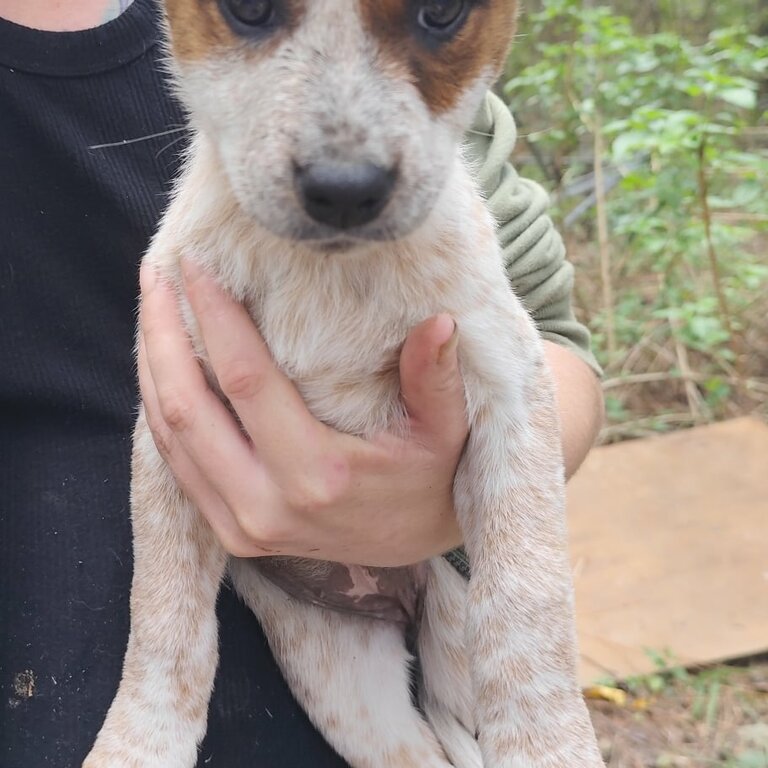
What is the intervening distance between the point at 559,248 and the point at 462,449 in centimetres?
84

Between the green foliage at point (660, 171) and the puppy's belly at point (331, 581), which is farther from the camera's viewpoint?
the green foliage at point (660, 171)

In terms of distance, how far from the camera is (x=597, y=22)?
18.0 feet

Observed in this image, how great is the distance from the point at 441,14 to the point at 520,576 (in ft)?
3.57

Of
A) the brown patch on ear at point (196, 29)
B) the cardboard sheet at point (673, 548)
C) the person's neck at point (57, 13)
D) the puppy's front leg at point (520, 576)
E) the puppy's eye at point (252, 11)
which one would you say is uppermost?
the puppy's eye at point (252, 11)

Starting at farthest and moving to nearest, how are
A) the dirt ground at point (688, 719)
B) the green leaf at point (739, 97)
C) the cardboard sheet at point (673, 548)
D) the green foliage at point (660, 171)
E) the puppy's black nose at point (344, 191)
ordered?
1. the green foliage at point (660, 171)
2. the green leaf at point (739, 97)
3. the cardboard sheet at point (673, 548)
4. the dirt ground at point (688, 719)
5. the puppy's black nose at point (344, 191)

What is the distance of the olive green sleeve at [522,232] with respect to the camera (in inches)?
95.7

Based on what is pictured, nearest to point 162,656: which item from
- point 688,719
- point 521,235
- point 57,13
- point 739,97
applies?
point 521,235

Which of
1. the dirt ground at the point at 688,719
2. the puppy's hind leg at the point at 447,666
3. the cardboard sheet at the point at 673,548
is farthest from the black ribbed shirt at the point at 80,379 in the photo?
the cardboard sheet at the point at 673,548

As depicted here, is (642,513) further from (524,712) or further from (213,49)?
(213,49)

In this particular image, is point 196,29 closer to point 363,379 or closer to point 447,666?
point 363,379

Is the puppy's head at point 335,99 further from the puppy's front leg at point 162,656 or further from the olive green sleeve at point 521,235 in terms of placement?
the puppy's front leg at point 162,656

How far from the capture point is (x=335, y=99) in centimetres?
148

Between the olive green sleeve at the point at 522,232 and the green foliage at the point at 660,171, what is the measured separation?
1768 mm

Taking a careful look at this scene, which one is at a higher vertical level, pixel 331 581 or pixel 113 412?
pixel 113 412
